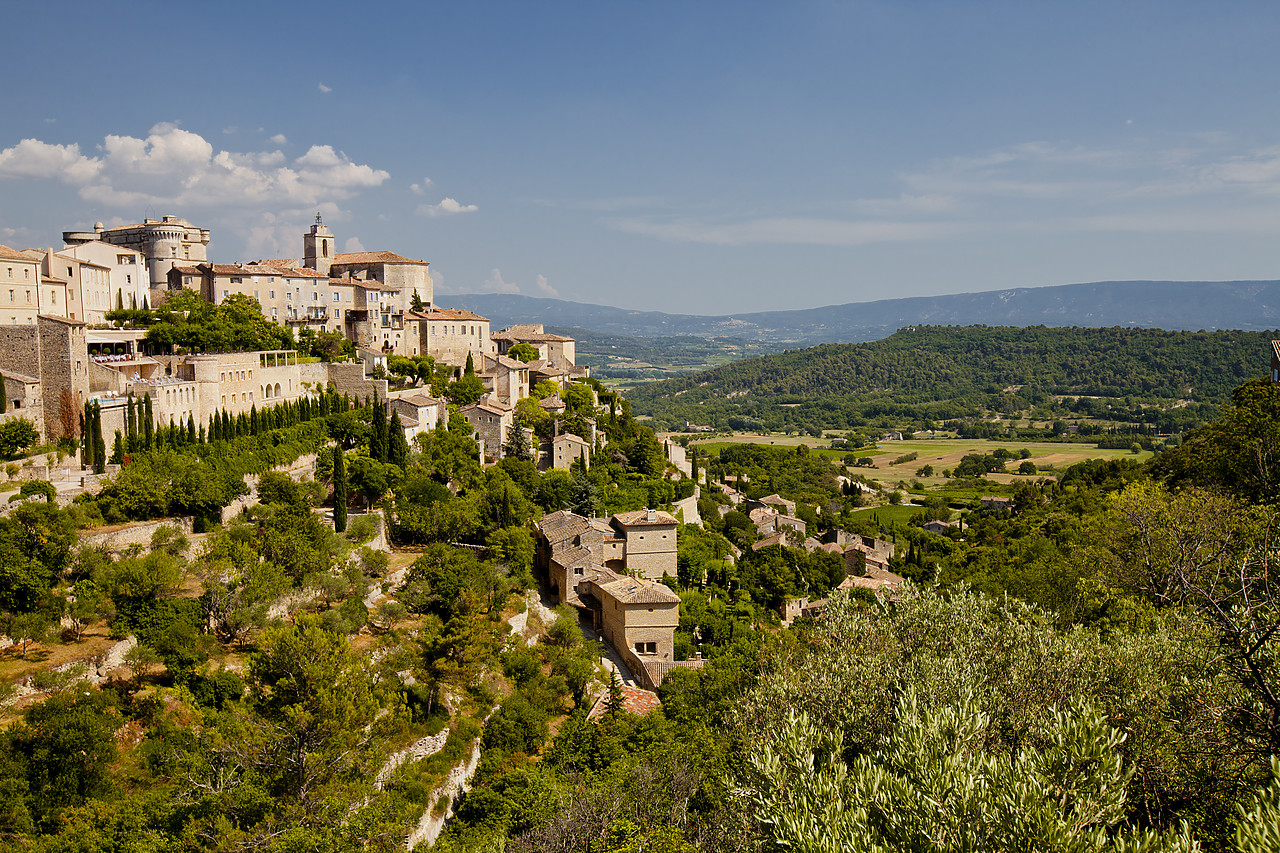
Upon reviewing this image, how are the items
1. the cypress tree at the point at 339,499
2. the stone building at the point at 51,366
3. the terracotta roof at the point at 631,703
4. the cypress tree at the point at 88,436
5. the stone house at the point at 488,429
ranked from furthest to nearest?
the stone house at the point at 488,429 → the cypress tree at the point at 339,499 → the stone building at the point at 51,366 → the cypress tree at the point at 88,436 → the terracotta roof at the point at 631,703

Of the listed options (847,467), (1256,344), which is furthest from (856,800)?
(1256,344)

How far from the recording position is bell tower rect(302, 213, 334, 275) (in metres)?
58.8

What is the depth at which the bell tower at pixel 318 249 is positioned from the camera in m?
58.8

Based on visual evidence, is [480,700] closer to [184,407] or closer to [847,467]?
[184,407]

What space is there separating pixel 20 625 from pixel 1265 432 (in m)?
38.5

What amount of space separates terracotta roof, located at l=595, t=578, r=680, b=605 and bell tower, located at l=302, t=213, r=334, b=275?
38.3 m

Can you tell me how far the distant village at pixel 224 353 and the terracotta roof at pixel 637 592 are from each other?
45.9ft

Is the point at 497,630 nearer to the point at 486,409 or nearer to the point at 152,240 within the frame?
the point at 486,409

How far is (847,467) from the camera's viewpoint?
355 feet

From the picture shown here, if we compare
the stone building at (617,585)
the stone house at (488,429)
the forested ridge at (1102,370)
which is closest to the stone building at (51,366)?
the stone house at (488,429)

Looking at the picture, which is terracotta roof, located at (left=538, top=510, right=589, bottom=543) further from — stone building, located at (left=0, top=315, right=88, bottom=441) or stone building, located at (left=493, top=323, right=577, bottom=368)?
stone building, located at (left=493, top=323, right=577, bottom=368)

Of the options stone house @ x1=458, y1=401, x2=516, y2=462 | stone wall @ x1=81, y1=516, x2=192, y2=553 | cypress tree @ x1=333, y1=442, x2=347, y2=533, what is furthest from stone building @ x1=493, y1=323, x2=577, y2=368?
stone wall @ x1=81, y1=516, x2=192, y2=553

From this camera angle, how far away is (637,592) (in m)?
30.4

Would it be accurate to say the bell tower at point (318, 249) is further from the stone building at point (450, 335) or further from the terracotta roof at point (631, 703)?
the terracotta roof at point (631, 703)
